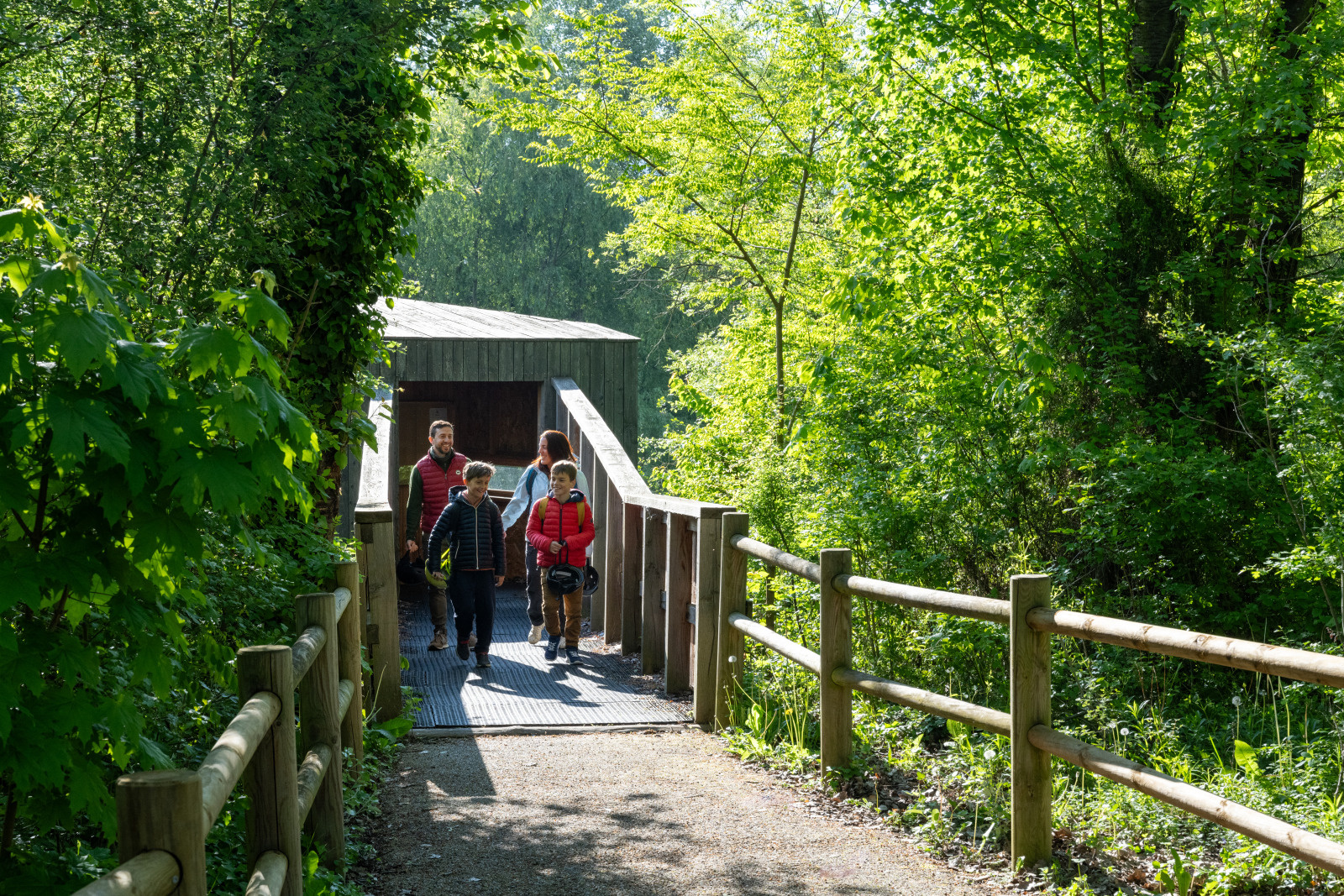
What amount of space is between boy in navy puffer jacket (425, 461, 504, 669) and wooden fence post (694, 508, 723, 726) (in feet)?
6.01

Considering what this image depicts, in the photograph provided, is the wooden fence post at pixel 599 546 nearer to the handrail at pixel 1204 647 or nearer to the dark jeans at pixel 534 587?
the dark jeans at pixel 534 587

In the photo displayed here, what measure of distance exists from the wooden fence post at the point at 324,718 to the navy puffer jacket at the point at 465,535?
3.67m

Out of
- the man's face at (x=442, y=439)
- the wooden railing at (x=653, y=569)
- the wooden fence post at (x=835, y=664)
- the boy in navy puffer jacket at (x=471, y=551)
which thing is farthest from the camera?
the man's face at (x=442, y=439)

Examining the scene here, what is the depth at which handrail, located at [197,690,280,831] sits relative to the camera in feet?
7.11

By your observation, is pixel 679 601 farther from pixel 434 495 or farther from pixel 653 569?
pixel 434 495

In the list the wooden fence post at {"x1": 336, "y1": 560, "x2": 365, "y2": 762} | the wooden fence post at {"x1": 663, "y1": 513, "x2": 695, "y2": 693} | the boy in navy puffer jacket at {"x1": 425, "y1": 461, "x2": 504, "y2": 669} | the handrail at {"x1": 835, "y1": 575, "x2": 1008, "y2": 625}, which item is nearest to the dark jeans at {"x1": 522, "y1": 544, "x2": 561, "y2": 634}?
the boy in navy puffer jacket at {"x1": 425, "y1": 461, "x2": 504, "y2": 669}

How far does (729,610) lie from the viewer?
20.8 feet

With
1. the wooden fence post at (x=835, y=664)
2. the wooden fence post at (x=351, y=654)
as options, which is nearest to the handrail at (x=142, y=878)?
the wooden fence post at (x=351, y=654)

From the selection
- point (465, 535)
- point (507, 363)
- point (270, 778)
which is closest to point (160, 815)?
point (270, 778)

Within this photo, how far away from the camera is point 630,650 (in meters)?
8.64

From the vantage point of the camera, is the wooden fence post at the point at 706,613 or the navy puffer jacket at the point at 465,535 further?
the navy puffer jacket at the point at 465,535

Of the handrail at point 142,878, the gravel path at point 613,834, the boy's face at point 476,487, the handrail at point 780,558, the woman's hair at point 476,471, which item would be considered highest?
the woman's hair at point 476,471

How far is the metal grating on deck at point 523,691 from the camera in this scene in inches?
258

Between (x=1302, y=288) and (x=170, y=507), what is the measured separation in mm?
6170
